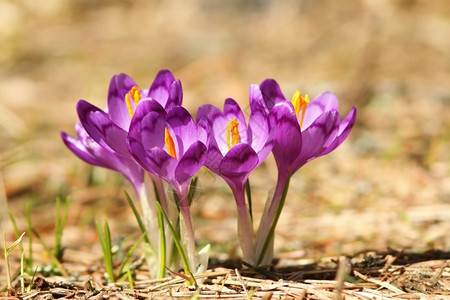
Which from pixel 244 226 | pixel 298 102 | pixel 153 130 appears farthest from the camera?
pixel 244 226

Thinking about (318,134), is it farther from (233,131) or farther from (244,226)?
(244,226)

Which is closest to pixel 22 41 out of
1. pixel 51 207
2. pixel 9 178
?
pixel 9 178

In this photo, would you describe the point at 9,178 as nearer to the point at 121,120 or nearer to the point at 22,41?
the point at 121,120

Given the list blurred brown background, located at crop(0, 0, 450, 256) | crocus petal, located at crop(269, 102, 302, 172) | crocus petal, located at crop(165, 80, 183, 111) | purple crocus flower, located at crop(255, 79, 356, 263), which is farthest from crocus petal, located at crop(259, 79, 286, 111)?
blurred brown background, located at crop(0, 0, 450, 256)

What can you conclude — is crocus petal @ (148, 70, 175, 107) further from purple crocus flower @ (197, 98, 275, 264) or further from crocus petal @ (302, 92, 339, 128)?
crocus petal @ (302, 92, 339, 128)

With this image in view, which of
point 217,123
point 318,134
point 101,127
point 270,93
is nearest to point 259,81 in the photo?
point 270,93
